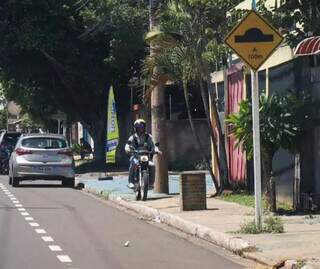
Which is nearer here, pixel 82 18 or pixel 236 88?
pixel 236 88

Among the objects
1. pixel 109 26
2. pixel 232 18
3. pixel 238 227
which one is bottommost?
pixel 238 227

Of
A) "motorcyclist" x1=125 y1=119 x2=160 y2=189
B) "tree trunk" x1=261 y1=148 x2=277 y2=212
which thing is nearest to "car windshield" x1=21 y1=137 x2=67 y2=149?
"motorcyclist" x1=125 y1=119 x2=160 y2=189

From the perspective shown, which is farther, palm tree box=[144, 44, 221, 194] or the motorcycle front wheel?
the motorcycle front wheel

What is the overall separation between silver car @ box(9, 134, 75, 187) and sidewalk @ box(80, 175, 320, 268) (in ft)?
17.4

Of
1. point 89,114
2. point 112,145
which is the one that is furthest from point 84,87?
point 112,145

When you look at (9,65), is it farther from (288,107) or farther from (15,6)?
(288,107)

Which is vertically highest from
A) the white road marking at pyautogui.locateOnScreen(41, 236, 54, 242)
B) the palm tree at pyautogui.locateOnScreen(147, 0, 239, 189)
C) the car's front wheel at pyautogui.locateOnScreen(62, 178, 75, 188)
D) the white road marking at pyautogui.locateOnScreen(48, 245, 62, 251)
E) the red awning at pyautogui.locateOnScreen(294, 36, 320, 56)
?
the palm tree at pyautogui.locateOnScreen(147, 0, 239, 189)

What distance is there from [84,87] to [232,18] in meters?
17.0

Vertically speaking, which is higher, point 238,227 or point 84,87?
point 84,87

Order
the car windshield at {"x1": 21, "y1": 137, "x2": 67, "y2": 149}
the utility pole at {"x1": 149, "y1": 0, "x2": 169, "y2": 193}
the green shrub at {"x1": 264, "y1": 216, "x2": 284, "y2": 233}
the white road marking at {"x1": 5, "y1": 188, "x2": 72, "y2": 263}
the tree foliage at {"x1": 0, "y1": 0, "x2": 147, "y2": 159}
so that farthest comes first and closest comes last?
the tree foliage at {"x1": 0, "y1": 0, "x2": 147, "y2": 159}
the car windshield at {"x1": 21, "y1": 137, "x2": 67, "y2": 149}
the utility pole at {"x1": 149, "y1": 0, "x2": 169, "y2": 193}
the green shrub at {"x1": 264, "y1": 216, "x2": 284, "y2": 233}
the white road marking at {"x1": 5, "y1": 188, "x2": 72, "y2": 263}

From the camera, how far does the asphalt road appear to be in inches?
377

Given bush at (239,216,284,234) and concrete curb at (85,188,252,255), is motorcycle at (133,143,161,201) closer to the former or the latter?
concrete curb at (85,188,252,255)

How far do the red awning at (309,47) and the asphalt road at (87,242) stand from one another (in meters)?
3.53

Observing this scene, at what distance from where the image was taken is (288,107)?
13.4m
